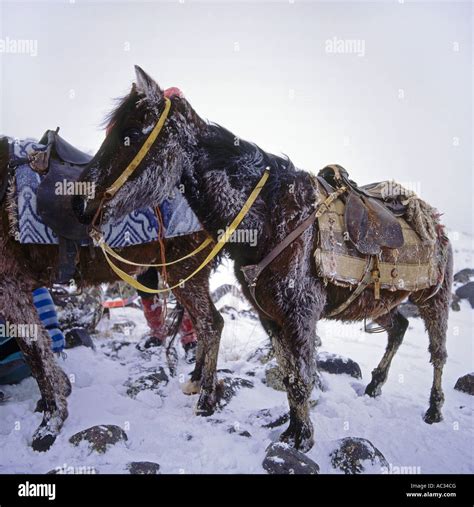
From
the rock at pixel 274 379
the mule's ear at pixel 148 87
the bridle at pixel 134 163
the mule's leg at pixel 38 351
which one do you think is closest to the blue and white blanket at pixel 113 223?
the mule's leg at pixel 38 351

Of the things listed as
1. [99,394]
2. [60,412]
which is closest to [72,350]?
[99,394]

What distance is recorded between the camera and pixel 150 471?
279 cm

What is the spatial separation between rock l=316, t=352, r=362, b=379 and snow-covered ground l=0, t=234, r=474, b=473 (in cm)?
15

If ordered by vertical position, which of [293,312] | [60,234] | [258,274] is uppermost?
[60,234]

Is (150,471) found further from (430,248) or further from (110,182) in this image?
(430,248)

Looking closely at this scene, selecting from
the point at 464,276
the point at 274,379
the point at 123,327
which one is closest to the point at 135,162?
the point at 274,379

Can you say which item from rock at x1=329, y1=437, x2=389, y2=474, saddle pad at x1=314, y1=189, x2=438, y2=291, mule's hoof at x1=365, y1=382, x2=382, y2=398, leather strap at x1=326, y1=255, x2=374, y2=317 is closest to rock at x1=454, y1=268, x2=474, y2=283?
mule's hoof at x1=365, y1=382, x2=382, y2=398

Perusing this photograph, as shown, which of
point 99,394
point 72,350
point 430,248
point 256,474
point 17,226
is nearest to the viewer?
point 256,474

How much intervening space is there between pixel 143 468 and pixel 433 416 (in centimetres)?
291

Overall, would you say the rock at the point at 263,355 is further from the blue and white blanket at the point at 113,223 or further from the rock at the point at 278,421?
the blue and white blanket at the point at 113,223

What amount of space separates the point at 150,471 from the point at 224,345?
3.57 metres

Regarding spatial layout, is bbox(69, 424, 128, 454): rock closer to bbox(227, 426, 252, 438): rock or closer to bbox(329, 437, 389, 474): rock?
bbox(227, 426, 252, 438): rock

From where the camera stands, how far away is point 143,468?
281 cm
